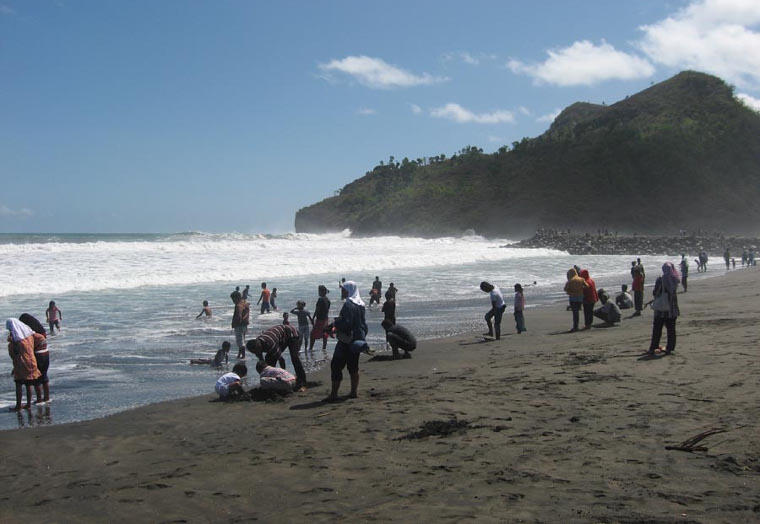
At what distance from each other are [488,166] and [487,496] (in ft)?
408

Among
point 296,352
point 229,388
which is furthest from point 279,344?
point 229,388

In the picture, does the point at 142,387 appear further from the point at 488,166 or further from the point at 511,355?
the point at 488,166

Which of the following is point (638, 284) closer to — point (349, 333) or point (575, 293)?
point (575, 293)

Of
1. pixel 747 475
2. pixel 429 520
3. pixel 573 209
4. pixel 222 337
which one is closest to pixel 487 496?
A: pixel 429 520

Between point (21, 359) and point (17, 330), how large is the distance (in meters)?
0.41

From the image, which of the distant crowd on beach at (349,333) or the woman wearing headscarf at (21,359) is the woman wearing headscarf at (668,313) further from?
the woman wearing headscarf at (21,359)

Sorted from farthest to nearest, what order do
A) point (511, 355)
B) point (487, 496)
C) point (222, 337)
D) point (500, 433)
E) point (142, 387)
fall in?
point (222, 337), point (511, 355), point (142, 387), point (500, 433), point (487, 496)

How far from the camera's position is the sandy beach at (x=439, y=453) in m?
4.48

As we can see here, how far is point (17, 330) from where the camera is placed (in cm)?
863

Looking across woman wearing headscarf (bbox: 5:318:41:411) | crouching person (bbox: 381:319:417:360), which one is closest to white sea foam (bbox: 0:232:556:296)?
woman wearing headscarf (bbox: 5:318:41:411)

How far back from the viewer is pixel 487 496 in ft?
15.0

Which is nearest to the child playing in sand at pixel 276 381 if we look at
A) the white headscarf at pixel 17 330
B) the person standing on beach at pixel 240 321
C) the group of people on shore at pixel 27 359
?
the group of people on shore at pixel 27 359

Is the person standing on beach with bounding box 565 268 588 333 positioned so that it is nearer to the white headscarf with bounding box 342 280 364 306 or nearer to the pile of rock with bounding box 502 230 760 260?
the white headscarf with bounding box 342 280 364 306

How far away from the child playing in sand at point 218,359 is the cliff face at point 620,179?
94.5 meters
